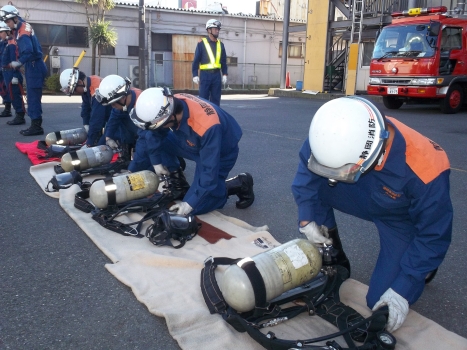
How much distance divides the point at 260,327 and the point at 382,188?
1019 mm

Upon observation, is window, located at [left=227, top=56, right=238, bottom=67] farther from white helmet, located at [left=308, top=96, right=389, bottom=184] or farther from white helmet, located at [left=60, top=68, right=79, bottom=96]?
white helmet, located at [left=308, top=96, right=389, bottom=184]

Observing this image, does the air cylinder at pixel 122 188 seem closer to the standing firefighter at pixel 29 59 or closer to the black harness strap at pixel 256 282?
the black harness strap at pixel 256 282

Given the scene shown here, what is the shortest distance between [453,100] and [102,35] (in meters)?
16.0

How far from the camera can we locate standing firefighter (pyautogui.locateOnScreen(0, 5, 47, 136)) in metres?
7.55

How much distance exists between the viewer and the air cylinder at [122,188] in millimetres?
3938

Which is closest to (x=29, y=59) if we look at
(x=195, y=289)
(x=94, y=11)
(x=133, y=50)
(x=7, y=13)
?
(x=7, y=13)

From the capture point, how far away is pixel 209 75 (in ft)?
31.2

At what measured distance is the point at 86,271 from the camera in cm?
302

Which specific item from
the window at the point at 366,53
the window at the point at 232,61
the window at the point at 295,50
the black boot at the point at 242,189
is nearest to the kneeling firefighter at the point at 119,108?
the black boot at the point at 242,189

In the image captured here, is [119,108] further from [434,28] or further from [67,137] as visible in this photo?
[434,28]

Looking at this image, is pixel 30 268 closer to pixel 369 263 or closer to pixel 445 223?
pixel 369 263

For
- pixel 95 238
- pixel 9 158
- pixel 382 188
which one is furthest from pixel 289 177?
pixel 9 158

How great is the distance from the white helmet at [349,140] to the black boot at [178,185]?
2.35 metres

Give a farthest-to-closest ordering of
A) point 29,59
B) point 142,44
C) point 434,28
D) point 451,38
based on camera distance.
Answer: point 142,44, point 451,38, point 434,28, point 29,59
